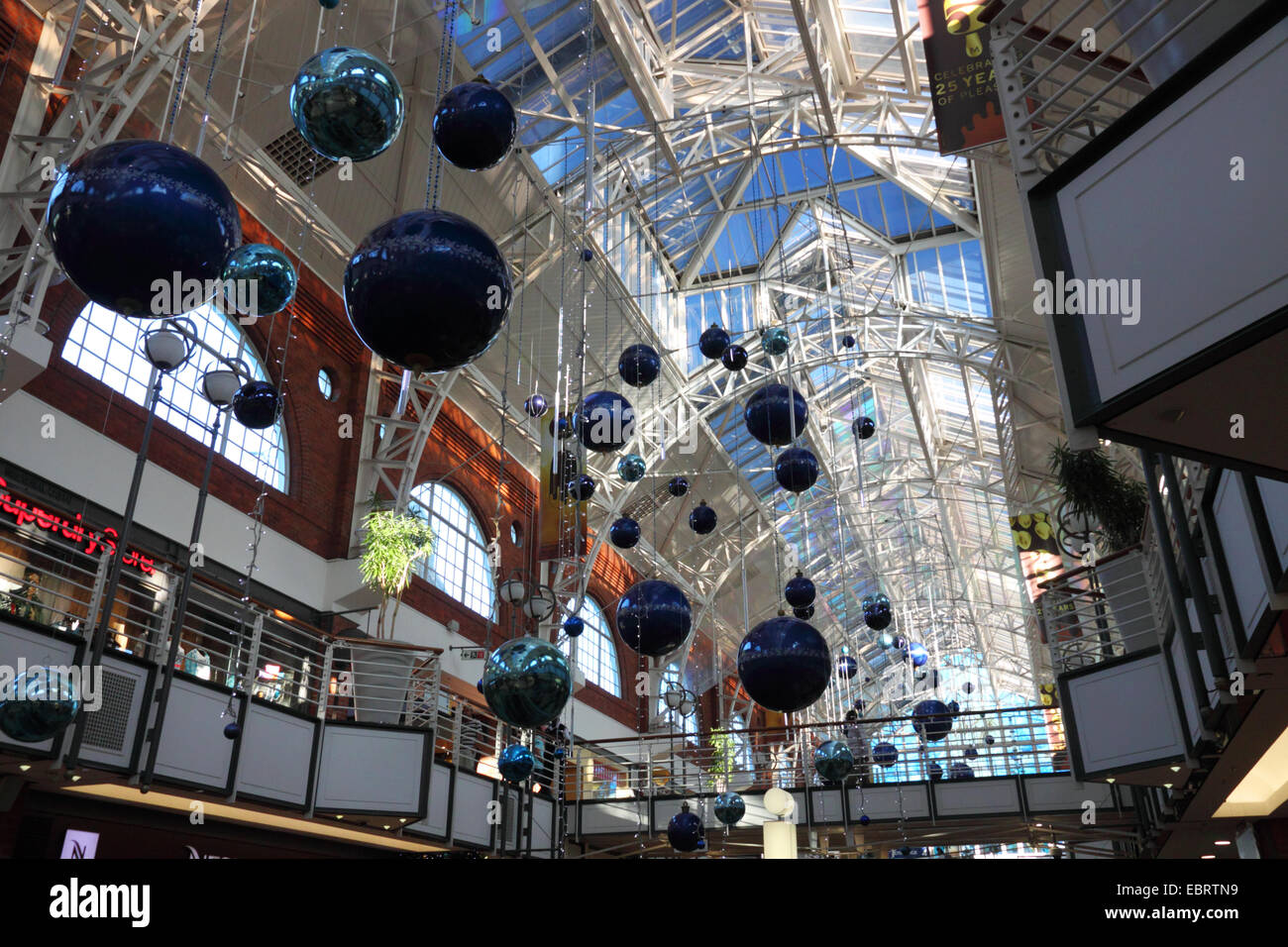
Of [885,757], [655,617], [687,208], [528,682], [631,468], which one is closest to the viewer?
[528,682]

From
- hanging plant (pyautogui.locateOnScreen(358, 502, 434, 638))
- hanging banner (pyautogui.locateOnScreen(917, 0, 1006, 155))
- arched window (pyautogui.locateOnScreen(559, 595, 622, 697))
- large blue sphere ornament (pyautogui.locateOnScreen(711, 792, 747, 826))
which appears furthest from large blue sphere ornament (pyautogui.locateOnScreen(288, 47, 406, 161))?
arched window (pyautogui.locateOnScreen(559, 595, 622, 697))

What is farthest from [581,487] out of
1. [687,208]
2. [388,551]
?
[687,208]

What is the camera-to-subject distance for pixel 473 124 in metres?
4.49

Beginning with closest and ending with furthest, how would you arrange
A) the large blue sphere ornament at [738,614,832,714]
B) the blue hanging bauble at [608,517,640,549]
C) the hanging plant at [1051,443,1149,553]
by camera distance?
the large blue sphere ornament at [738,614,832,714] < the hanging plant at [1051,443,1149,553] < the blue hanging bauble at [608,517,640,549]

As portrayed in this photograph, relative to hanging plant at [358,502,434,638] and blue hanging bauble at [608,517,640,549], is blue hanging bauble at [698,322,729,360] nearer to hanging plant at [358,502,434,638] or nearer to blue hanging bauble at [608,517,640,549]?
blue hanging bauble at [608,517,640,549]

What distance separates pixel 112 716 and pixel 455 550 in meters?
9.80

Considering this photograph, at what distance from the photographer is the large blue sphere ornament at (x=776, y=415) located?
780cm

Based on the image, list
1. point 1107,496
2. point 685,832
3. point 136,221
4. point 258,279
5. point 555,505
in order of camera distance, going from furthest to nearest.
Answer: point 555,505 < point 685,832 < point 1107,496 < point 258,279 < point 136,221

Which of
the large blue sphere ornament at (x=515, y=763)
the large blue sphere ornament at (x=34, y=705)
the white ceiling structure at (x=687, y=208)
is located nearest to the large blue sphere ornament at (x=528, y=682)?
the large blue sphere ornament at (x=34, y=705)

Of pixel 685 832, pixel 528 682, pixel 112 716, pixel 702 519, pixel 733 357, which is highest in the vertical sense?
pixel 733 357

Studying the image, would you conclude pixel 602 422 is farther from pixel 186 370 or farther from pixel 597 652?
pixel 597 652

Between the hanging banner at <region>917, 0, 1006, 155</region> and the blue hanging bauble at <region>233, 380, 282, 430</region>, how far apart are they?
618 centimetres

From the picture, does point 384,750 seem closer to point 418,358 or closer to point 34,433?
point 34,433

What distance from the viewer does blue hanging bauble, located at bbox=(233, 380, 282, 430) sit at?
768 cm
